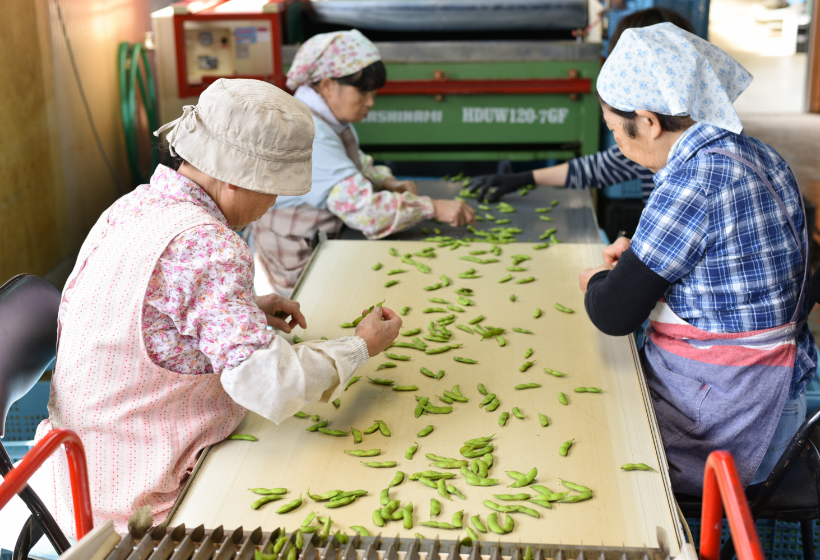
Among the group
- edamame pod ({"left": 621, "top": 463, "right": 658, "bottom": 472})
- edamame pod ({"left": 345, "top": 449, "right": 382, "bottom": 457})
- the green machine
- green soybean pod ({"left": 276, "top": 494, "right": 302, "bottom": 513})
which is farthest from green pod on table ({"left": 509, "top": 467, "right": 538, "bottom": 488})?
Answer: the green machine

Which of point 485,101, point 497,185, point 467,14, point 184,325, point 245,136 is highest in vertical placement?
point 467,14

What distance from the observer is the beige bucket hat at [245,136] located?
55.7 inches

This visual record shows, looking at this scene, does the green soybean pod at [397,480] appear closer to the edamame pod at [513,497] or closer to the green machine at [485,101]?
the edamame pod at [513,497]

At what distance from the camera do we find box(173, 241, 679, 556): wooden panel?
1288 mm

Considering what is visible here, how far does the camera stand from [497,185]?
3.23 meters

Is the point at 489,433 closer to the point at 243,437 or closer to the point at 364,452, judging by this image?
the point at 364,452

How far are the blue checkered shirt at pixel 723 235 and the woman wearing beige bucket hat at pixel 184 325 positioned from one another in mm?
715

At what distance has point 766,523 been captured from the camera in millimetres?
2107

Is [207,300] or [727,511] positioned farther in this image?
[207,300]

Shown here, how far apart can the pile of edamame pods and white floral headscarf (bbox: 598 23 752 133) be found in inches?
25.7

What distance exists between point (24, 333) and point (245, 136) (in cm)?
77

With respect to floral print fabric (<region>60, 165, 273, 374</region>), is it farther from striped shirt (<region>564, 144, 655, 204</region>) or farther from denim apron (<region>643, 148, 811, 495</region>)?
striped shirt (<region>564, 144, 655, 204</region>)

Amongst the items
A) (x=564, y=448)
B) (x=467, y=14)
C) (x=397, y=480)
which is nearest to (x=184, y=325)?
(x=397, y=480)

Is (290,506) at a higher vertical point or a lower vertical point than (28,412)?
higher
